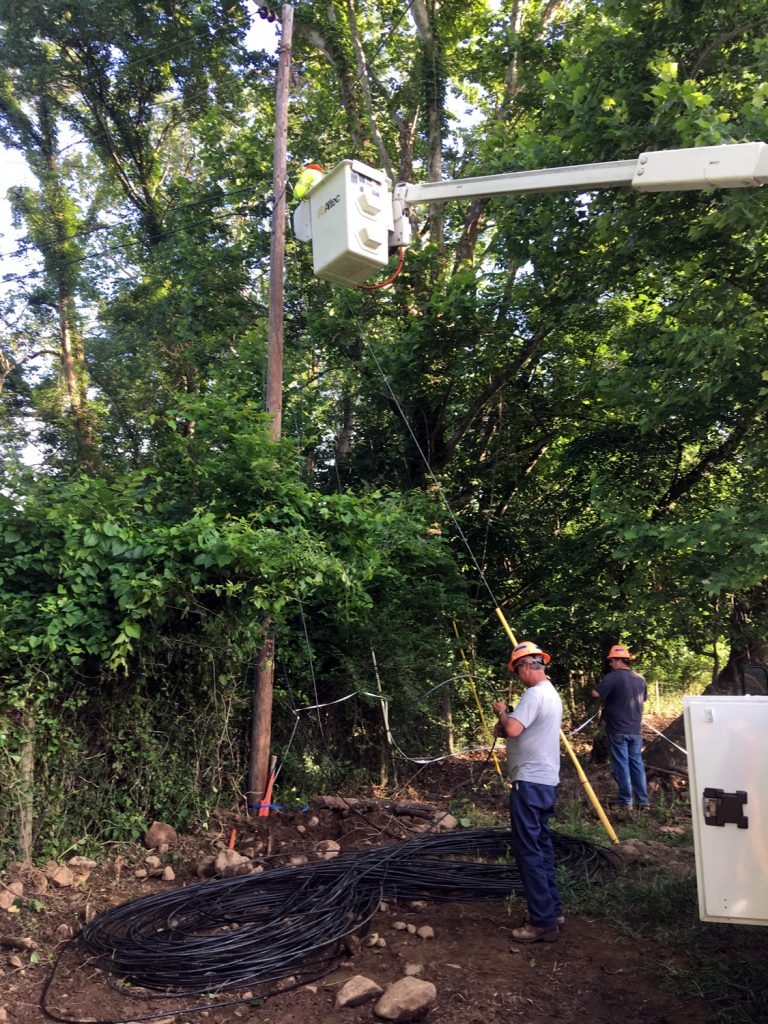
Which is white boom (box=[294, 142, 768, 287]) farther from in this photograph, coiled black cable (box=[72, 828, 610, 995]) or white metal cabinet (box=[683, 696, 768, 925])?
coiled black cable (box=[72, 828, 610, 995])

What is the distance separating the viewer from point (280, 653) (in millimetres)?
8945

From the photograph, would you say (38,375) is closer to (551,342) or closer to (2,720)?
(551,342)

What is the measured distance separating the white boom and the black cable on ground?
4302 mm

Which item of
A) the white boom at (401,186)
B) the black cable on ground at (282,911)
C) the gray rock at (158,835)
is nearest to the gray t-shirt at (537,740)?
the black cable on ground at (282,911)

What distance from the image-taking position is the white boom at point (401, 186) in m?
5.19

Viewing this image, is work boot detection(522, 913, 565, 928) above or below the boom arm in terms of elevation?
below

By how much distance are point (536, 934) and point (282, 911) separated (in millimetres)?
1686

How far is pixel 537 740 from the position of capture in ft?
17.9

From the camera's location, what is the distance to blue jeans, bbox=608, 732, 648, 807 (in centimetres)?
877

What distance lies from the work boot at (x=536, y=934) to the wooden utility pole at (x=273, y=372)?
3390mm

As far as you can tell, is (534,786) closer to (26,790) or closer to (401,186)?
(26,790)

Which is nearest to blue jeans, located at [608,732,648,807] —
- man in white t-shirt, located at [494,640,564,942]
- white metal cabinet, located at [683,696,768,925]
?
man in white t-shirt, located at [494,640,564,942]

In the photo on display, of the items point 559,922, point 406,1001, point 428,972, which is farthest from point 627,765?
point 406,1001

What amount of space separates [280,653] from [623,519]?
4.04 metres
